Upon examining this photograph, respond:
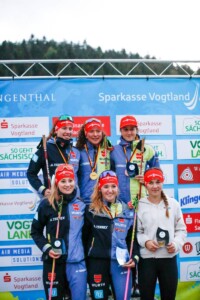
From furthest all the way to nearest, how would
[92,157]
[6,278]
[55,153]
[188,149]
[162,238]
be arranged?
[188,149], [6,278], [55,153], [92,157], [162,238]

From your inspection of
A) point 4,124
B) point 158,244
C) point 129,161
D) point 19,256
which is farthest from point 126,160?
point 19,256

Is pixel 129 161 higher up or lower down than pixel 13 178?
higher up

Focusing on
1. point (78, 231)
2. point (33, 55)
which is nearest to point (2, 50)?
point (33, 55)

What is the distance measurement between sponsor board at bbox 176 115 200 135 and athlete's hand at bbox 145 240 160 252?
2039 millimetres

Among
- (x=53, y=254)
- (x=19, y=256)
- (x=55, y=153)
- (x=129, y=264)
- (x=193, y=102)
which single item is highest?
(x=193, y=102)

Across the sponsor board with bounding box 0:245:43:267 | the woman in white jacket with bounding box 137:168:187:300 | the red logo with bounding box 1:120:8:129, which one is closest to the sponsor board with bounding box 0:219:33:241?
the sponsor board with bounding box 0:245:43:267

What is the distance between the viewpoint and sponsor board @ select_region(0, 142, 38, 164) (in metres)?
5.50

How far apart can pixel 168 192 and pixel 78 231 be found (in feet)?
6.43

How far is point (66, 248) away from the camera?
12.9 ft

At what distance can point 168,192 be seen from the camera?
18.5ft

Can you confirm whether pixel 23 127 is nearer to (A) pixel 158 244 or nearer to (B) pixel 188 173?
(B) pixel 188 173

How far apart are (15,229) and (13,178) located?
622 mm

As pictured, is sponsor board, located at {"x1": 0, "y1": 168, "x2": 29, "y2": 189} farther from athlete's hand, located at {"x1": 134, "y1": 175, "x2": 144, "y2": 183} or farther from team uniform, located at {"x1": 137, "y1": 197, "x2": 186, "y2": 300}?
team uniform, located at {"x1": 137, "y1": 197, "x2": 186, "y2": 300}

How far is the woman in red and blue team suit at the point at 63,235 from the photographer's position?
390cm
